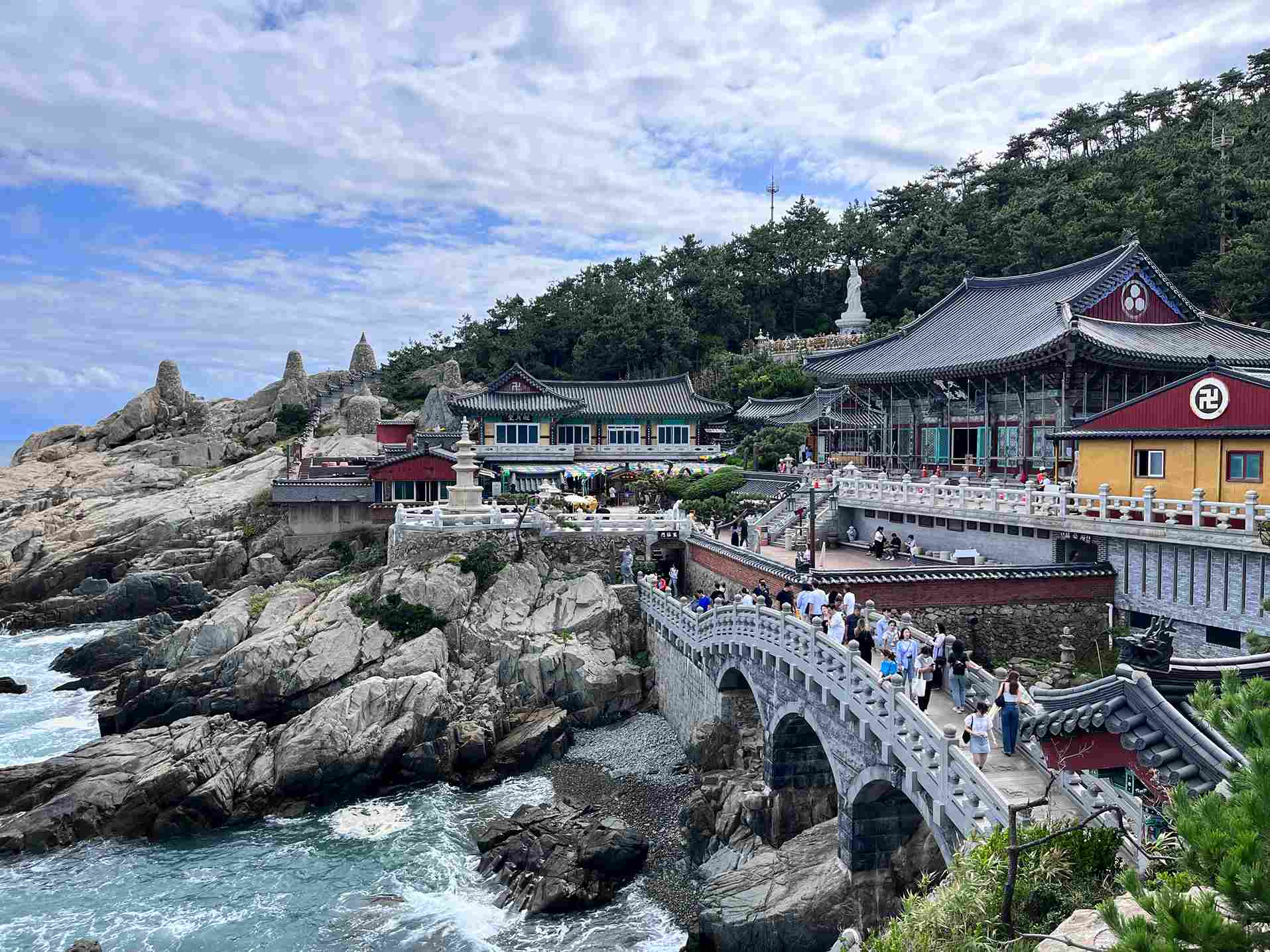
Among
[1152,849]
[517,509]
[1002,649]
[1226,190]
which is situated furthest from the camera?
[1226,190]

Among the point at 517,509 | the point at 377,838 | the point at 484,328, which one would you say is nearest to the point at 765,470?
the point at 517,509

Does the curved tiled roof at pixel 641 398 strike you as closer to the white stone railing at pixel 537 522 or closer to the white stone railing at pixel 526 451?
the white stone railing at pixel 526 451

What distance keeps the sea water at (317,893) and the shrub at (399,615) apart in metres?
7.28

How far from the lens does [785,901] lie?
19.0 meters

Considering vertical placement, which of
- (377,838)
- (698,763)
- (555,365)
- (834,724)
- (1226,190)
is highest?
(1226,190)

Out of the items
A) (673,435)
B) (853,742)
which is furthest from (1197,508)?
(673,435)

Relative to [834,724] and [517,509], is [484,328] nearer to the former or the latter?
[517,509]

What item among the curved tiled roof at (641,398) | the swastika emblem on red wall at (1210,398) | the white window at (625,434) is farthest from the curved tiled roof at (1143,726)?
the white window at (625,434)

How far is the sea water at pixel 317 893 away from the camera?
69.5 feet

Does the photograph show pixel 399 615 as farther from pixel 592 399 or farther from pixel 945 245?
pixel 945 245

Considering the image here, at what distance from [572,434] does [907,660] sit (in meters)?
Answer: 45.6

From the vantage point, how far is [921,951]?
1079cm

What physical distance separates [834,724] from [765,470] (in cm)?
3482

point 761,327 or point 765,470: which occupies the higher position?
point 761,327
